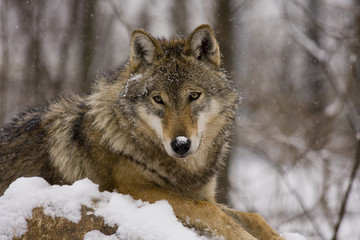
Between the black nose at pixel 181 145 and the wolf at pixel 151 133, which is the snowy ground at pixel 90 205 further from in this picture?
the black nose at pixel 181 145

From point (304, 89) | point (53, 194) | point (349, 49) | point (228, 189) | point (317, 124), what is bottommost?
point (53, 194)

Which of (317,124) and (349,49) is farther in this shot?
(317,124)

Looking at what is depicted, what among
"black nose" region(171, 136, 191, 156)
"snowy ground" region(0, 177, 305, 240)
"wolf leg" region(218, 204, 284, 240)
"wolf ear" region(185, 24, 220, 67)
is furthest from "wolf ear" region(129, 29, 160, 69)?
"wolf leg" region(218, 204, 284, 240)

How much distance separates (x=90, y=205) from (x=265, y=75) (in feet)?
27.7

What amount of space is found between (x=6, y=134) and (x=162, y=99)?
1.87 m

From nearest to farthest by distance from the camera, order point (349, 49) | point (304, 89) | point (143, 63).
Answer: point (143, 63)
point (349, 49)
point (304, 89)

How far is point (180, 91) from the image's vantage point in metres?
3.70

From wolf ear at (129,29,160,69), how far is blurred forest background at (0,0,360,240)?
3.12 ft

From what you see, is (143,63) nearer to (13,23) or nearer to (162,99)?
(162,99)

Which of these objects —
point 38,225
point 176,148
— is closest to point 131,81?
point 176,148

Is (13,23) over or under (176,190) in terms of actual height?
over

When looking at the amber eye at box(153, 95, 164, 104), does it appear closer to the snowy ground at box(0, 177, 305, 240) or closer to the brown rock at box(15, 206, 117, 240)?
the snowy ground at box(0, 177, 305, 240)

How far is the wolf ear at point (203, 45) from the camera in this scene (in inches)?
153

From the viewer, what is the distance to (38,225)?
3.09 meters
